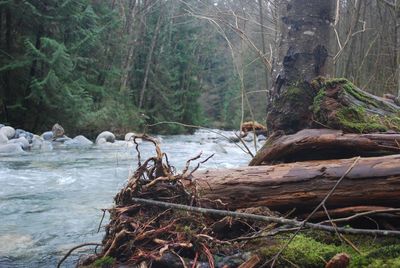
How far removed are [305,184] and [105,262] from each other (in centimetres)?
127

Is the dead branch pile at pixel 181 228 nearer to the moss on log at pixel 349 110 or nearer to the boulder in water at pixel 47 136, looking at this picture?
the moss on log at pixel 349 110

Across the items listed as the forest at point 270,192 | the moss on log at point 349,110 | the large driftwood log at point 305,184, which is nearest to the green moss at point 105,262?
the forest at point 270,192

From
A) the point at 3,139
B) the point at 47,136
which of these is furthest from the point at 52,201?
the point at 47,136

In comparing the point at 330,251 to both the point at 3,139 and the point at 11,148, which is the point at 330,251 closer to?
the point at 11,148

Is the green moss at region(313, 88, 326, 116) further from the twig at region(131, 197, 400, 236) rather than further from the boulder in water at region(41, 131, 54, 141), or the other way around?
the boulder in water at region(41, 131, 54, 141)

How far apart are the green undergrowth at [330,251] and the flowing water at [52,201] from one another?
4.08 ft

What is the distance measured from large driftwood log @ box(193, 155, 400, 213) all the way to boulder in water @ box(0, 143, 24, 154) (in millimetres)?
8432

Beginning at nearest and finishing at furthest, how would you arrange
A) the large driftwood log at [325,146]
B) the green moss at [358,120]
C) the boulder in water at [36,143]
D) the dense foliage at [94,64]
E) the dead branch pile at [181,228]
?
the dead branch pile at [181,228]
the large driftwood log at [325,146]
the green moss at [358,120]
the boulder in water at [36,143]
the dense foliage at [94,64]

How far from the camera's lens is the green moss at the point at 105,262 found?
7.47 ft

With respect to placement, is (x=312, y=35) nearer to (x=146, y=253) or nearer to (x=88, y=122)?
→ (x=146, y=253)

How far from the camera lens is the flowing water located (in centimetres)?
359

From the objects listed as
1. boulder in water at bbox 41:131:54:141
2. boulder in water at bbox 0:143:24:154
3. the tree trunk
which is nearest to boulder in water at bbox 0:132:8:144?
boulder in water at bbox 0:143:24:154

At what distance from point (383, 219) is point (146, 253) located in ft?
4.33

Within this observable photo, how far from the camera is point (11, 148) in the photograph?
10.5 metres
